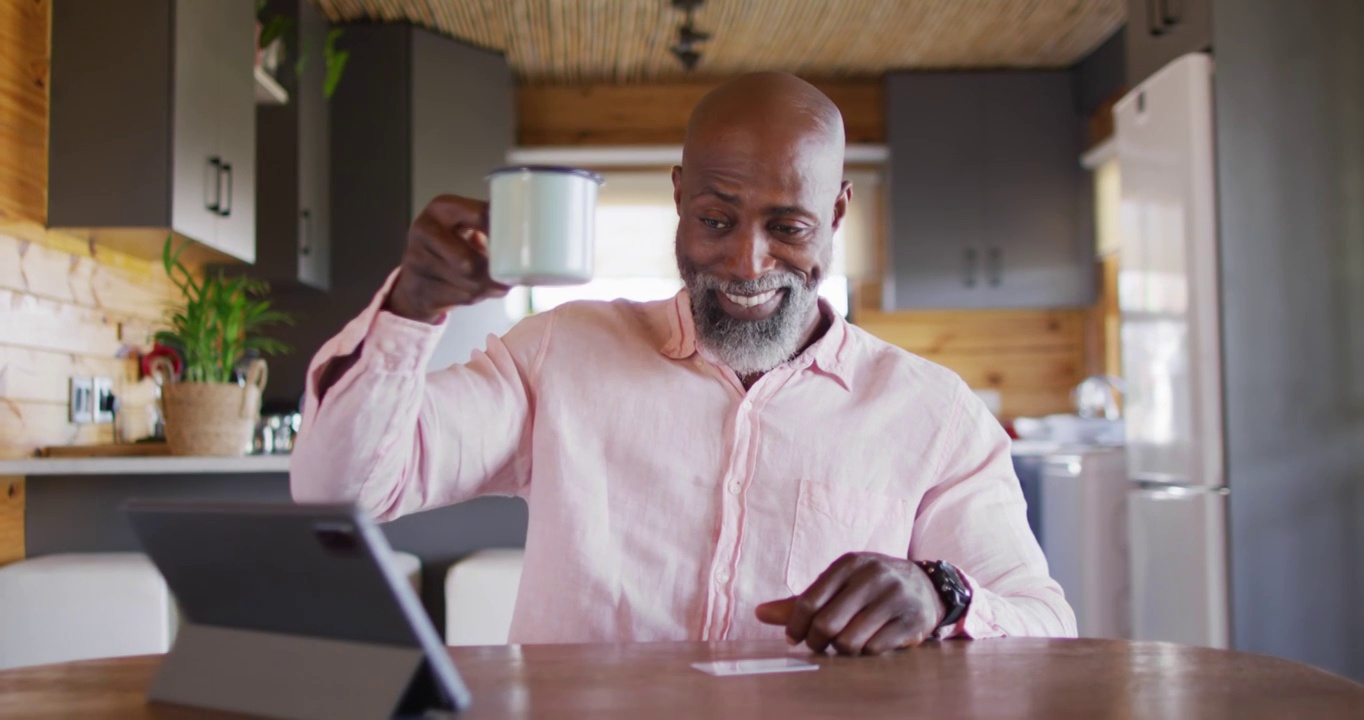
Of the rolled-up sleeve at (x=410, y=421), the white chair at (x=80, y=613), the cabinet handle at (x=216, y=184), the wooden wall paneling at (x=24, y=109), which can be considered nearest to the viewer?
the rolled-up sleeve at (x=410, y=421)

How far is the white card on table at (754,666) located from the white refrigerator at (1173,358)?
220 centimetres

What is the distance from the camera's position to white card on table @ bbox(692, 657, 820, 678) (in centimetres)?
87

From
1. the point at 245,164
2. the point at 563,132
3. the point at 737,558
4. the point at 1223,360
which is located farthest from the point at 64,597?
the point at 563,132

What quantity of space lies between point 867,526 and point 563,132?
169 inches

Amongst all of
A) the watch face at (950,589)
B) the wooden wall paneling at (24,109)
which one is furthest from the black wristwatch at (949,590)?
the wooden wall paneling at (24,109)

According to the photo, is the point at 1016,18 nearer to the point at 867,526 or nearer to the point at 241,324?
the point at 241,324

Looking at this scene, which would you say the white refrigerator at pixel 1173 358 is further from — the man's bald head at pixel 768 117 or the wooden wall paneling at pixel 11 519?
the wooden wall paneling at pixel 11 519

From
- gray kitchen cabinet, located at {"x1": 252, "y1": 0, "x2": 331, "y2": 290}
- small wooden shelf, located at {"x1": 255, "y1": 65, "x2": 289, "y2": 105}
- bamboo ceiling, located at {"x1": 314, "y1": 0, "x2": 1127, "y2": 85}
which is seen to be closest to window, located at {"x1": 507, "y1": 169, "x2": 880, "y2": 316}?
bamboo ceiling, located at {"x1": 314, "y1": 0, "x2": 1127, "y2": 85}

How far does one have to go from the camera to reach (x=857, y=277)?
527 cm

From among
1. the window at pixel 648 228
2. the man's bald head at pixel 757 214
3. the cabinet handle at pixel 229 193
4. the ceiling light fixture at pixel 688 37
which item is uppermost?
the ceiling light fixture at pixel 688 37

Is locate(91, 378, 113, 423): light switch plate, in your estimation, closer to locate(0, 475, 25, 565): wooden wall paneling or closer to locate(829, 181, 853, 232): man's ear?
locate(0, 475, 25, 565): wooden wall paneling

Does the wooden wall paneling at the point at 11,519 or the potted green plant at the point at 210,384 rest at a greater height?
the potted green plant at the point at 210,384

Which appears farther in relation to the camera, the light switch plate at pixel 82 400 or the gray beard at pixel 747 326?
the light switch plate at pixel 82 400

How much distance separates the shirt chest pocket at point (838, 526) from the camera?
1.29 metres
